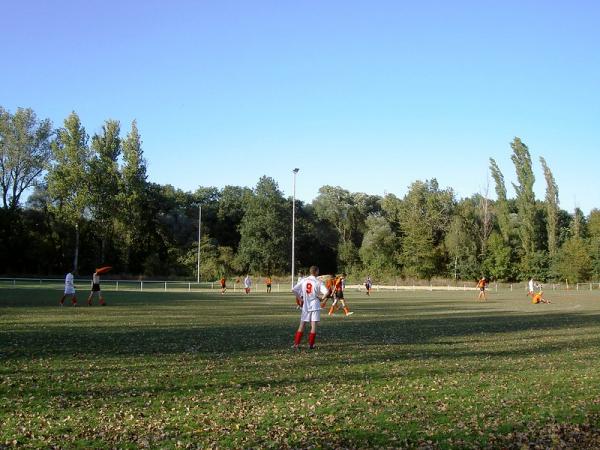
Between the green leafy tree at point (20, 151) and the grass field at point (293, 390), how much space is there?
70767 millimetres

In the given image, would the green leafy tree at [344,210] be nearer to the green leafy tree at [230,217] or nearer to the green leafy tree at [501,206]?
the green leafy tree at [230,217]

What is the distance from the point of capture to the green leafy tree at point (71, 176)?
78875mm

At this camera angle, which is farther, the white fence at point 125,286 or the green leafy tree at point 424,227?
the green leafy tree at point 424,227

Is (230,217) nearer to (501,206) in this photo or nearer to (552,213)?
(501,206)

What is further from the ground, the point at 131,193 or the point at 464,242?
the point at 131,193

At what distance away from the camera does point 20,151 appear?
80375 mm

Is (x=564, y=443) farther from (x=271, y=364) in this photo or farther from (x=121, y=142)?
(x=121, y=142)

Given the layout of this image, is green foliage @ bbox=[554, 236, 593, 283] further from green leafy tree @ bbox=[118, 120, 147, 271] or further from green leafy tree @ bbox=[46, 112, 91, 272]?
green leafy tree @ bbox=[46, 112, 91, 272]

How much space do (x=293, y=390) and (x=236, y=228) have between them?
8820cm

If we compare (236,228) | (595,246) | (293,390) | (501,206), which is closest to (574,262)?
(595,246)

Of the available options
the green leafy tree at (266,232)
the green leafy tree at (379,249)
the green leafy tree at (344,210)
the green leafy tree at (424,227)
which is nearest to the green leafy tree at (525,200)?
the green leafy tree at (424,227)

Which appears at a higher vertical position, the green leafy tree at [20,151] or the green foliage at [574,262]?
the green leafy tree at [20,151]

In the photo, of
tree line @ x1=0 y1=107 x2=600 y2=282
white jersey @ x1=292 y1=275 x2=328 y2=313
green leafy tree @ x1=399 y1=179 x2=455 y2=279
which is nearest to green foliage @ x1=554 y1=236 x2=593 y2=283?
tree line @ x1=0 y1=107 x2=600 y2=282

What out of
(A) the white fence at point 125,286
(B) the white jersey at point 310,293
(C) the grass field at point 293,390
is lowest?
(A) the white fence at point 125,286
